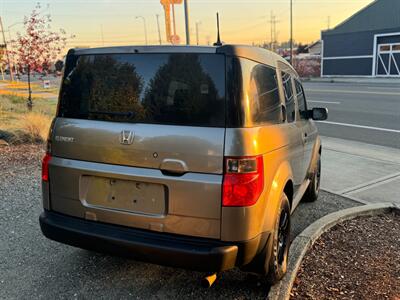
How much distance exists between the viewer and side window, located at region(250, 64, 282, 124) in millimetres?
2832

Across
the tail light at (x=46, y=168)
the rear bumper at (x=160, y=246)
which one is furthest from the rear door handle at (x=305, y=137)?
the tail light at (x=46, y=168)

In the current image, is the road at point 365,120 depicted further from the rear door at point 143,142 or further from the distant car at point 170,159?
the rear door at point 143,142

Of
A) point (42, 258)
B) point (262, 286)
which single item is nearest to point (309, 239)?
point (262, 286)

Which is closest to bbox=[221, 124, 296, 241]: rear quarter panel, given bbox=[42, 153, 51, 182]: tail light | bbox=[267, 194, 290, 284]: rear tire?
bbox=[267, 194, 290, 284]: rear tire

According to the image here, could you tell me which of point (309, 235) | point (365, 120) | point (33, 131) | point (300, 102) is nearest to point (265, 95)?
point (300, 102)

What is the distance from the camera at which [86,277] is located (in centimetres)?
342

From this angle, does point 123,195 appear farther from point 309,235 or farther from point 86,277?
point 309,235

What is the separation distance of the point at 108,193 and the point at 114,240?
343 mm

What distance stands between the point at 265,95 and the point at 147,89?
899 millimetres

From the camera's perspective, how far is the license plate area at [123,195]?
9.03 ft

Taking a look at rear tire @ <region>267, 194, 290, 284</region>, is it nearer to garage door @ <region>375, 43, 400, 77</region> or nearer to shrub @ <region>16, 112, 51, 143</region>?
shrub @ <region>16, 112, 51, 143</region>

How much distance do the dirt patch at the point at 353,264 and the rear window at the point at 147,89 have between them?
164 centimetres

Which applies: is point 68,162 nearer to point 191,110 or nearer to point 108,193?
point 108,193

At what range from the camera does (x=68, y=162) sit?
303 cm
